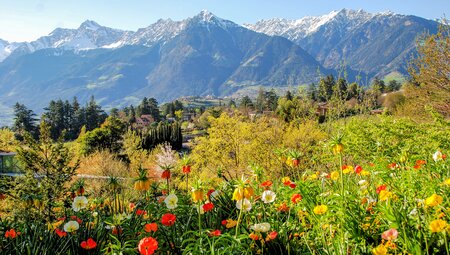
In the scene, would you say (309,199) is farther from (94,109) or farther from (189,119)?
(189,119)

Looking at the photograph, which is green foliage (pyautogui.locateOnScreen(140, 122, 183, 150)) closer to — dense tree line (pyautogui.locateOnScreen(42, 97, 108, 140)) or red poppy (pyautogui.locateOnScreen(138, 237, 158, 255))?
dense tree line (pyautogui.locateOnScreen(42, 97, 108, 140))

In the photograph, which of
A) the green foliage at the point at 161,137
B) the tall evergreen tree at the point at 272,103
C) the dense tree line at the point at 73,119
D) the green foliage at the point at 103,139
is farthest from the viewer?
A: the tall evergreen tree at the point at 272,103

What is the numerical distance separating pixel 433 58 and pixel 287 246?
14903 mm

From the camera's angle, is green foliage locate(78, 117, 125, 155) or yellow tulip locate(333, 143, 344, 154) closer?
yellow tulip locate(333, 143, 344, 154)

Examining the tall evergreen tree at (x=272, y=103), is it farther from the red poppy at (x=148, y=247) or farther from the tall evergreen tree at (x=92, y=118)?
the red poppy at (x=148, y=247)

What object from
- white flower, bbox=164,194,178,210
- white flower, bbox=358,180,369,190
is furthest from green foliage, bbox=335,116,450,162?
white flower, bbox=164,194,178,210

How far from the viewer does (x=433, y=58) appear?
14.9 meters

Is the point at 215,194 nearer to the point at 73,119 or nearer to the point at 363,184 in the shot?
the point at 363,184

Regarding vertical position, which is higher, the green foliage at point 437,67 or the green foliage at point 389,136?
the green foliage at point 437,67

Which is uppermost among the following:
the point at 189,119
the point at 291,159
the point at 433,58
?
the point at 433,58

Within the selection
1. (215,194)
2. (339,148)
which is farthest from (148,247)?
(339,148)

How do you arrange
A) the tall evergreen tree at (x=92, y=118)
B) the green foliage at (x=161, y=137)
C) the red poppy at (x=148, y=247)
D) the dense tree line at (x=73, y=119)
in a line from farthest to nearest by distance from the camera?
1. the tall evergreen tree at (x=92, y=118)
2. the dense tree line at (x=73, y=119)
3. the green foliage at (x=161, y=137)
4. the red poppy at (x=148, y=247)

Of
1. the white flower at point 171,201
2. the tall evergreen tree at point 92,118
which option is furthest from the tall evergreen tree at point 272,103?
the white flower at point 171,201

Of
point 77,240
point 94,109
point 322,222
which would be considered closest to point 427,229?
point 322,222
